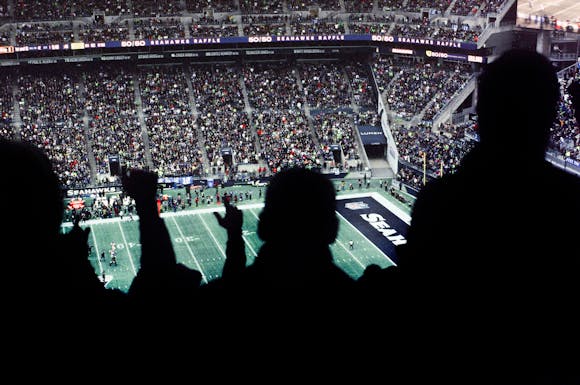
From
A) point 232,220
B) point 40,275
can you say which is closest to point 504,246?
point 232,220

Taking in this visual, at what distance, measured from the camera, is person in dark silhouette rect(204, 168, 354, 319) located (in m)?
3.12

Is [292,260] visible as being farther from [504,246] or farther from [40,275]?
[40,275]

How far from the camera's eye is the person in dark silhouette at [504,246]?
121 inches

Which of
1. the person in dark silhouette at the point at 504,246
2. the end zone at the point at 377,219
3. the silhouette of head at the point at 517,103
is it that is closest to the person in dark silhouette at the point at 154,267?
the person in dark silhouette at the point at 504,246

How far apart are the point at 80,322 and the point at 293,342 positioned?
37.1 inches

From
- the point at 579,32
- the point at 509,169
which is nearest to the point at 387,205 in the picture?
the point at 579,32

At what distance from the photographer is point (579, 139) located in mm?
36188

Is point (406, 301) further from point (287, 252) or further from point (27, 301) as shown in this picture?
point (27, 301)

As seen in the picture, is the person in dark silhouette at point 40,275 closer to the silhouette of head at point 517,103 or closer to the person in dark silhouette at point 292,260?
the person in dark silhouette at point 292,260

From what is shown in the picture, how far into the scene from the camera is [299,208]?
316 cm

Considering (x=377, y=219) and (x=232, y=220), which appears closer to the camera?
(x=232, y=220)

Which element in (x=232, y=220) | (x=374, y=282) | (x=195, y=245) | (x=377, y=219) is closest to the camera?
(x=374, y=282)

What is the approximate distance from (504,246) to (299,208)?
0.98 metres

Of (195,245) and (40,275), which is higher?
(40,275)
